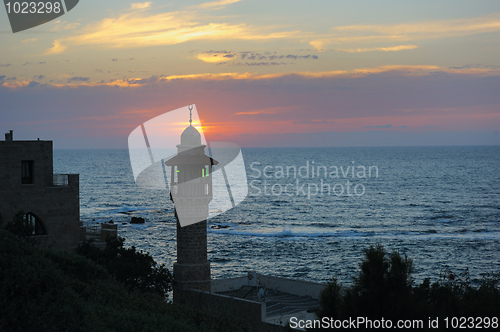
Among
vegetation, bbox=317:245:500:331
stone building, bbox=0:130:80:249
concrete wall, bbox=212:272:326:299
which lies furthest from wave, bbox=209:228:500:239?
vegetation, bbox=317:245:500:331

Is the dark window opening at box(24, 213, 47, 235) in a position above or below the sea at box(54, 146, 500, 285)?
above

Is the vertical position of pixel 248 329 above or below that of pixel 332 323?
below

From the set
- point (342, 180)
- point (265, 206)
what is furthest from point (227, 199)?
point (342, 180)

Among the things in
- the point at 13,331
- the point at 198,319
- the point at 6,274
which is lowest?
the point at 198,319

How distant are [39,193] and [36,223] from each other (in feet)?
4.79

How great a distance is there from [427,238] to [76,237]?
156 feet

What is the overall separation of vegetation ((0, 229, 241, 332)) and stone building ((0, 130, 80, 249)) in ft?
21.2

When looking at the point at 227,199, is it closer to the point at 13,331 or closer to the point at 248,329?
the point at 248,329

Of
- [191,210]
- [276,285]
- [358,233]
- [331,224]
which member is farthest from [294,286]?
[331,224]

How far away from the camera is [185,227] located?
2523 cm

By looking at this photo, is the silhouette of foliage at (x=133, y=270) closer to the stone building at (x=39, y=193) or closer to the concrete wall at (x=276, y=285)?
the stone building at (x=39, y=193)

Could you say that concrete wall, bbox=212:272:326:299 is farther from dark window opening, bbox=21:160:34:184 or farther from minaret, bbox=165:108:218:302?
dark window opening, bbox=21:160:34:184

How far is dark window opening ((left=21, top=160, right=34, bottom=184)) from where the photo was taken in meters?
27.5

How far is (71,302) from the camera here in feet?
51.5
